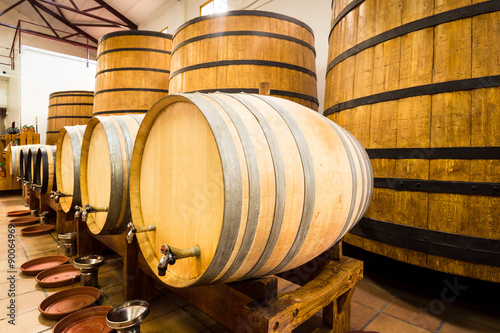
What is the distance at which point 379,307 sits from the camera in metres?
1.89

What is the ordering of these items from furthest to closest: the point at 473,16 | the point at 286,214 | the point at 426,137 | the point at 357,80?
the point at 357,80, the point at 426,137, the point at 473,16, the point at 286,214

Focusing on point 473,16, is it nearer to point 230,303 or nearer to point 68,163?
point 230,303

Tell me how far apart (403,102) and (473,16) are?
0.58m

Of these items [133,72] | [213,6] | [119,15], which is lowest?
[133,72]

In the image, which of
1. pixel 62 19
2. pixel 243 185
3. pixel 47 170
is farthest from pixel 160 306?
pixel 62 19

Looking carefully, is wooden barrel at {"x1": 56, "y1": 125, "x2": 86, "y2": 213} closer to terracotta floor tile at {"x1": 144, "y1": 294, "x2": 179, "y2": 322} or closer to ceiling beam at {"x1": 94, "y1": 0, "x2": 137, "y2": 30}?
terracotta floor tile at {"x1": 144, "y1": 294, "x2": 179, "y2": 322}

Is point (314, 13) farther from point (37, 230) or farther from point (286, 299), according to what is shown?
point (37, 230)

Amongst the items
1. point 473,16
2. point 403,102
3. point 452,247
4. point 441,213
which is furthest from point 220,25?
point 452,247

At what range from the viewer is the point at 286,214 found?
40.9 inches

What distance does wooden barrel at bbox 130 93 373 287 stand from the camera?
95 cm

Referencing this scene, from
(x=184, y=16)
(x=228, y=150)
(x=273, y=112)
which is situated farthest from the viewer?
(x=184, y=16)

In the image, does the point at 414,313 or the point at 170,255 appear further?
the point at 414,313

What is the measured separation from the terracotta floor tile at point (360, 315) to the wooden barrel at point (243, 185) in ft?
2.41

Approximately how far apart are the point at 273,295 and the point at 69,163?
8.66ft
